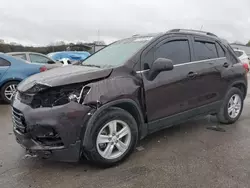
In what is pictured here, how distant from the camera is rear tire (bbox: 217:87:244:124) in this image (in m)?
4.82

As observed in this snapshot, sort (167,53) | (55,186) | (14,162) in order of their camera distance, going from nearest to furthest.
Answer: (55,186) → (14,162) → (167,53)

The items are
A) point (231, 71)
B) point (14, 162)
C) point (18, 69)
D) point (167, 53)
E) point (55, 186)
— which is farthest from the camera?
point (18, 69)

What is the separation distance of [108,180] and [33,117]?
3.67 ft

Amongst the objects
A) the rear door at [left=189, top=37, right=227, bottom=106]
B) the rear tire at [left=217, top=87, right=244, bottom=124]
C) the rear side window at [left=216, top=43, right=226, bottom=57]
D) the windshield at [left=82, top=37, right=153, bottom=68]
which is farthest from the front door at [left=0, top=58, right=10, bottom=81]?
the rear tire at [left=217, top=87, right=244, bottom=124]

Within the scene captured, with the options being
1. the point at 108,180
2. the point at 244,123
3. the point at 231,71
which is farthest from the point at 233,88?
the point at 108,180

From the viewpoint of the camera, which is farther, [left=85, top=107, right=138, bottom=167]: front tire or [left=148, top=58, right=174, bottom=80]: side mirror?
[left=148, top=58, right=174, bottom=80]: side mirror

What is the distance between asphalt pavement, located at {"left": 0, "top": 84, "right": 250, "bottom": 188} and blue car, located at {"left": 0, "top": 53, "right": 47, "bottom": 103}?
313 centimetres

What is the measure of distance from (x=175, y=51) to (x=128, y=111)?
1337mm

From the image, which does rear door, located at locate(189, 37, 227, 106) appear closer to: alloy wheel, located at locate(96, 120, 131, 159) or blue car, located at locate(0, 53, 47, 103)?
alloy wheel, located at locate(96, 120, 131, 159)

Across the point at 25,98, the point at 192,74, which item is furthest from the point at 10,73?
the point at 192,74

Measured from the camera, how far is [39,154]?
2.98 metres

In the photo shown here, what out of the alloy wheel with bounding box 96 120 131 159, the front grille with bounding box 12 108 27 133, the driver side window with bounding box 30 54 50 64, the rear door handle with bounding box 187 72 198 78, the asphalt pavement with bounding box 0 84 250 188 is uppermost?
the driver side window with bounding box 30 54 50 64

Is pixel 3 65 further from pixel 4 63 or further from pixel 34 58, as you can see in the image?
pixel 34 58

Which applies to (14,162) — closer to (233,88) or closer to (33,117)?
(33,117)
